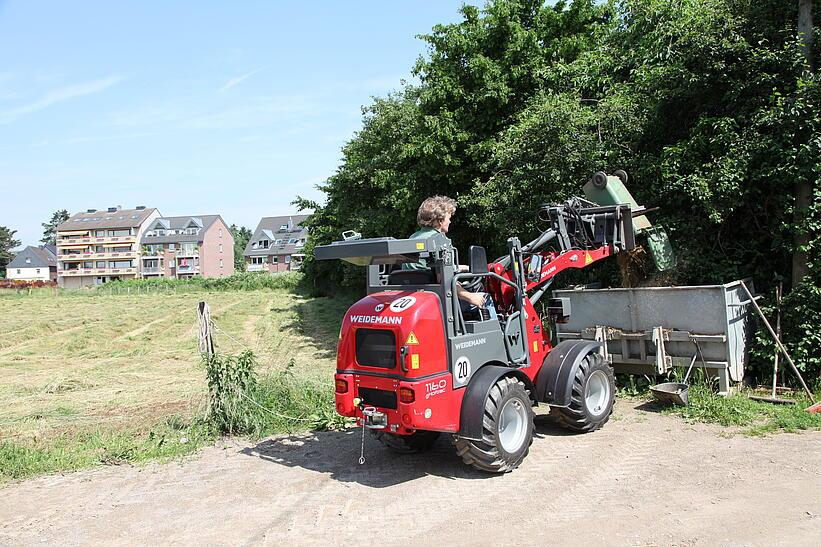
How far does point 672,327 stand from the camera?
8.74 metres

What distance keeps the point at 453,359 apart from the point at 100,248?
312 ft

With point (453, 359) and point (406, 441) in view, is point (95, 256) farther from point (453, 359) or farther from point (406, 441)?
point (453, 359)

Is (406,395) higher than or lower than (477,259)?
lower

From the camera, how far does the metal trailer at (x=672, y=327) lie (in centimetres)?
834

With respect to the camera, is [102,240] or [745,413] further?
[102,240]

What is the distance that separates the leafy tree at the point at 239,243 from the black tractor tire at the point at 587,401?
9271 centimetres

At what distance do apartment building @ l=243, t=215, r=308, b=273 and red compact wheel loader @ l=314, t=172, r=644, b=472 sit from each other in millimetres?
77769

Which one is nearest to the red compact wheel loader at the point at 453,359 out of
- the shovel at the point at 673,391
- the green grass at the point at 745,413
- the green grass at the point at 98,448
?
the shovel at the point at 673,391

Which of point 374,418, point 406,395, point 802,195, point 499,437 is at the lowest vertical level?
point 499,437

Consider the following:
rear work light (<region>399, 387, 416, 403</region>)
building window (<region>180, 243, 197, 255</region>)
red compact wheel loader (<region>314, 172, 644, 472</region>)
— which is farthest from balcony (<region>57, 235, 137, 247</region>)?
rear work light (<region>399, 387, 416, 403</region>)

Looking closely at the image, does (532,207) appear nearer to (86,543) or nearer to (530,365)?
(530,365)

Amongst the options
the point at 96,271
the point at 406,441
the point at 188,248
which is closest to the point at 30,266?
the point at 96,271

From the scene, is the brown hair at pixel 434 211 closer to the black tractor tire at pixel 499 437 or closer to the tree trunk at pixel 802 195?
the black tractor tire at pixel 499 437

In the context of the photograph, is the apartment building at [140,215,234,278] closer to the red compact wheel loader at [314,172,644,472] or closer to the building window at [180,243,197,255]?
the building window at [180,243,197,255]
